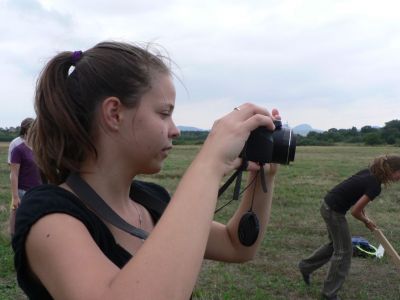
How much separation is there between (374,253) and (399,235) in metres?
1.99

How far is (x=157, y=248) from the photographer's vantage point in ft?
3.43

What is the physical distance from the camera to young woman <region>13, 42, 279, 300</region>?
1.05m

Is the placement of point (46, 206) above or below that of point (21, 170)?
above

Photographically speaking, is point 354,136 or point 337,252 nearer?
point 337,252

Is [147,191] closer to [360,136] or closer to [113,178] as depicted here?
[113,178]

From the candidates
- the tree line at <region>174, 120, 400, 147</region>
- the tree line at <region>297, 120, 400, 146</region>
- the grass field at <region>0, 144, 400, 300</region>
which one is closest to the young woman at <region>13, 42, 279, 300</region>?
the grass field at <region>0, 144, 400, 300</region>

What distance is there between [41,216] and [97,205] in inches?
7.5

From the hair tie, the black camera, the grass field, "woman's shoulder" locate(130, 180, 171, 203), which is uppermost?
the hair tie


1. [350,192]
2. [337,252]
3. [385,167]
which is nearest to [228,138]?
[385,167]

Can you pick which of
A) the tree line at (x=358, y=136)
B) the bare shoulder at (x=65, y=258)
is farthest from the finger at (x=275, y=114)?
the tree line at (x=358, y=136)

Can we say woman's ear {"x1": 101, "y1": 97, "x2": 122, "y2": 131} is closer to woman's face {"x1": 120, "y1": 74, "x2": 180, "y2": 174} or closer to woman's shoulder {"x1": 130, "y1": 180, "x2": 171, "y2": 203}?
woman's face {"x1": 120, "y1": 74, "x2": 180, "y2": 174}

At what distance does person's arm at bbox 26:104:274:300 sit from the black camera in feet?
0.81

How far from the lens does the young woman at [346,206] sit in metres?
5.80

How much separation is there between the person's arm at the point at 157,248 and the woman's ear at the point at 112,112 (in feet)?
0.90
